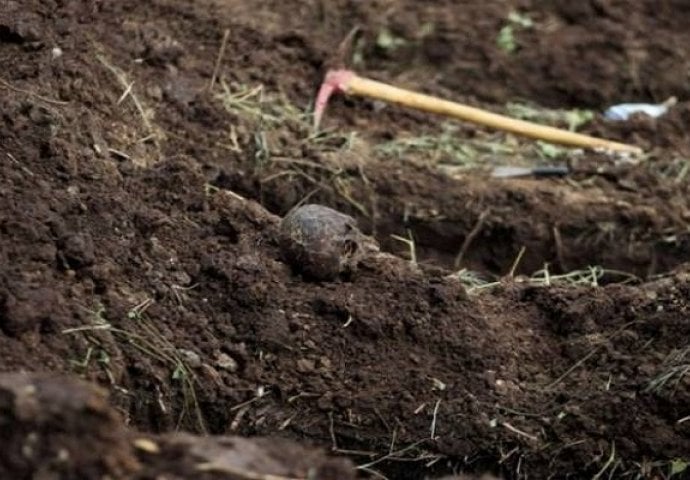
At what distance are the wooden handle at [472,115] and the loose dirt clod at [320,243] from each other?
134cm

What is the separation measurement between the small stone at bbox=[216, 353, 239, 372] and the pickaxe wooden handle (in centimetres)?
175

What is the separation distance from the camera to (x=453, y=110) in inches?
191

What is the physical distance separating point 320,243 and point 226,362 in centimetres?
42

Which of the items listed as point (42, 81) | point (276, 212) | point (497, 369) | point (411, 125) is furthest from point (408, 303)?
point (411, 125)

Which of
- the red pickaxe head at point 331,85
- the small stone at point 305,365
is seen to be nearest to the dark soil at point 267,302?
the small stone at point 305,365

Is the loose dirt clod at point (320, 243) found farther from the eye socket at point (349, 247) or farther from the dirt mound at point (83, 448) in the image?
the dirt mound at point (83, 448)

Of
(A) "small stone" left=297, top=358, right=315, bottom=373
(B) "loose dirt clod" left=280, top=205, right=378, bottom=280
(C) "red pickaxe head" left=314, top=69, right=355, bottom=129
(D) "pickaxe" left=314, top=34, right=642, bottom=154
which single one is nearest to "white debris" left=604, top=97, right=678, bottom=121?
(D) "pickaxe" left=314, top=34, right=642, bottom=154

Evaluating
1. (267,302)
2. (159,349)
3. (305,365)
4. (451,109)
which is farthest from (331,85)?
(159,349)

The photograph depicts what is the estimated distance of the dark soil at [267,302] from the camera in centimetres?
294

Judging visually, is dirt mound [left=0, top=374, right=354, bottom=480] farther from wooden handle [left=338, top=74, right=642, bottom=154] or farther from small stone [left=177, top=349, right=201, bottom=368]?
wooden handle [left=338, top=74, right=642, bottom=154]

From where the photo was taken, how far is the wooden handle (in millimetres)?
4836

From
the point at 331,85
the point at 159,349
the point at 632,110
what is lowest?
the point at 632,110

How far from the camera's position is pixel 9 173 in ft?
A: 10.8

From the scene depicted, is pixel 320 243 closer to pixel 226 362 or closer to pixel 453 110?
pixel 226 362
